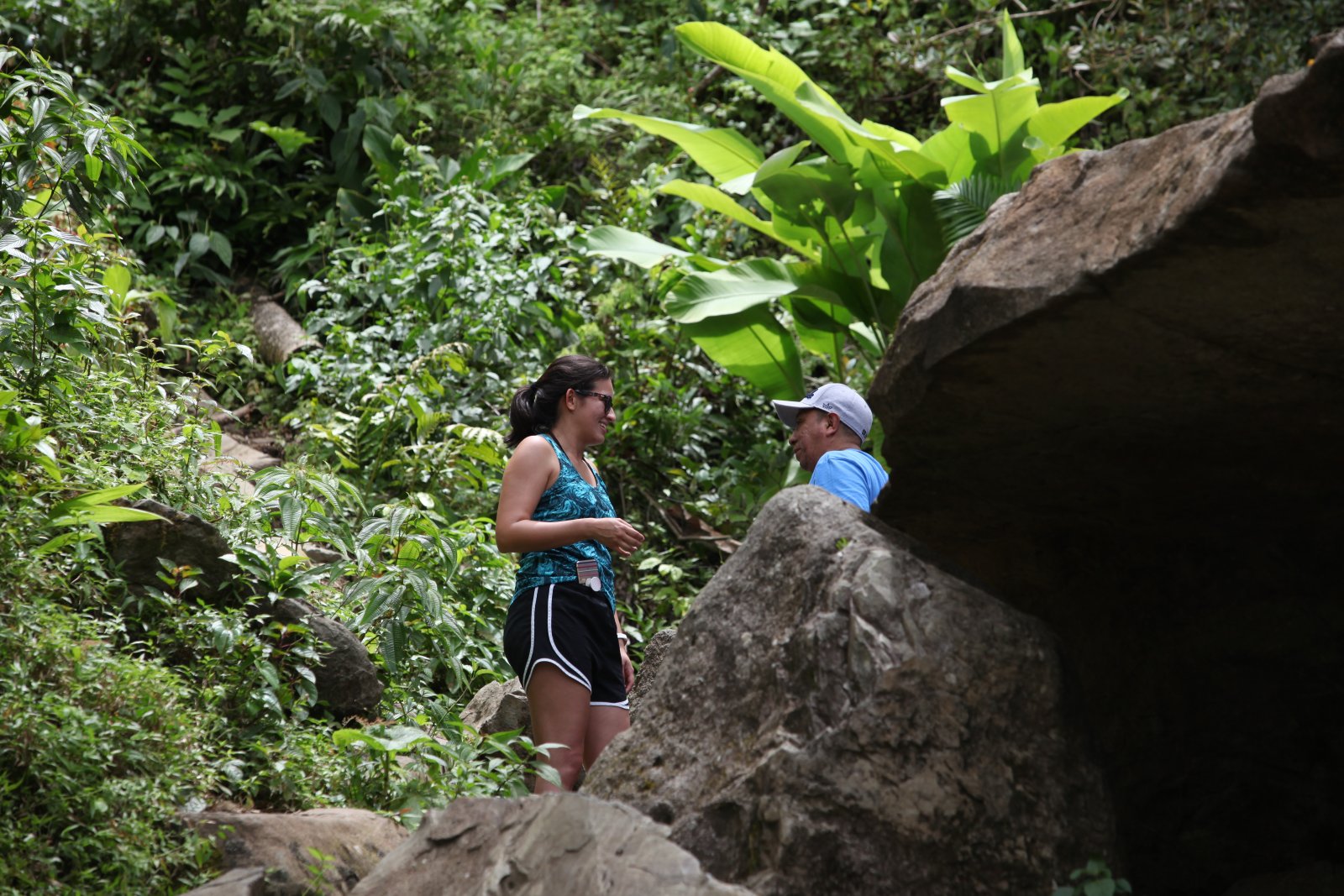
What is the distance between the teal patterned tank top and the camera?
381 cm

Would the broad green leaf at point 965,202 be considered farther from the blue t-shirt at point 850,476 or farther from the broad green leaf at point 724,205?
the blue t-shirt at point 850,476

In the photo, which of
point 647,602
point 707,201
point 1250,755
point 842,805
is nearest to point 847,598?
point 842,805

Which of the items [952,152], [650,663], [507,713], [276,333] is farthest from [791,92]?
[507,713]

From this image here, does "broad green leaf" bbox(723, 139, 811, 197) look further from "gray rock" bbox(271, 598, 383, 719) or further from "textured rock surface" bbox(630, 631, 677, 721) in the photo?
"gray rock" bbox(271, 598, 383, 719)

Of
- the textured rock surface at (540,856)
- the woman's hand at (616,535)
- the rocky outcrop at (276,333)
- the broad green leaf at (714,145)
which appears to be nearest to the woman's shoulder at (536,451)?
the woman's hand at (616,535)

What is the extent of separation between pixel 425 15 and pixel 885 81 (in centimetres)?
369

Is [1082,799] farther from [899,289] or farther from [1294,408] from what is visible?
[899,289]

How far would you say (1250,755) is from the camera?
3.56 m

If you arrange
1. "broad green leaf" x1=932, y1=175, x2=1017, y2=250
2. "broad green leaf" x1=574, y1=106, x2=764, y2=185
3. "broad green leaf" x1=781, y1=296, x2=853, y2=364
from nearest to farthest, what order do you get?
"broad green leaf" x1=932, y1=175, x2=1017, y2=250, "broad green leaf" x1=574, y1=106, x2=764, y2=185, "broad green leaf" x1=781, y1=296, x2=853, y2=364

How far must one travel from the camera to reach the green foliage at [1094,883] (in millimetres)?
2570

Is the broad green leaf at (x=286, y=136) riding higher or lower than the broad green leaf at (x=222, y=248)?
higher

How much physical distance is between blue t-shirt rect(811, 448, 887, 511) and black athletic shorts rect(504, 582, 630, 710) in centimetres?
79

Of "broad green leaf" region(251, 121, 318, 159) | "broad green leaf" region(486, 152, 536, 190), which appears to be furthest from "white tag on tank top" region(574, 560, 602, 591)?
"broad green leaf" region(251, 121, 318, 159)

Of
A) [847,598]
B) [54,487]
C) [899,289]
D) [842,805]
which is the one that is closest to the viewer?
[842,805]
